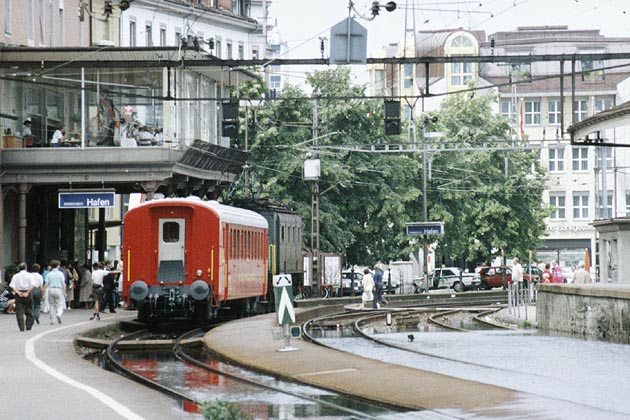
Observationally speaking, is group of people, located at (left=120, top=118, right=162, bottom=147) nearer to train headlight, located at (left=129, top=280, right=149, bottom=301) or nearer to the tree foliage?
the tree foliage

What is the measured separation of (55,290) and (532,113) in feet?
267

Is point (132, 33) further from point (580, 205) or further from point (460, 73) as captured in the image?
point (580, 205)

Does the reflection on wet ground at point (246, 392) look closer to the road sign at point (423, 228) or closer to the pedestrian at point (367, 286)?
the pedestrian at point (367, 286)

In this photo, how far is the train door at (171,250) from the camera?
35719 millimetres

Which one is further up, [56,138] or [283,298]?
[56,138]

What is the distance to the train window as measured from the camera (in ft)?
118

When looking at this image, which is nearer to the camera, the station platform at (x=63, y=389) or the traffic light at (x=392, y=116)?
the station platform at (x=63, y=389)

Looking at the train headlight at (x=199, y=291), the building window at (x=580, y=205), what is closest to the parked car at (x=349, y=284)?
the building window at (x=580, y=205)

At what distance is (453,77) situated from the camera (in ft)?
374

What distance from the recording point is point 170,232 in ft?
118

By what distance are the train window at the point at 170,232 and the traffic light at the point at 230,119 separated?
2612 mm

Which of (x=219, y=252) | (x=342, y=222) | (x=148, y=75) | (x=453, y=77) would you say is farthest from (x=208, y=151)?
(x=453, y=77)

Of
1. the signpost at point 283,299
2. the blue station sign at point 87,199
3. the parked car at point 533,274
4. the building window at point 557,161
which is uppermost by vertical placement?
the building window at point 557,161

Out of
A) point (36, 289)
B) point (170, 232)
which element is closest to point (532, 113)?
point (170, 232)
